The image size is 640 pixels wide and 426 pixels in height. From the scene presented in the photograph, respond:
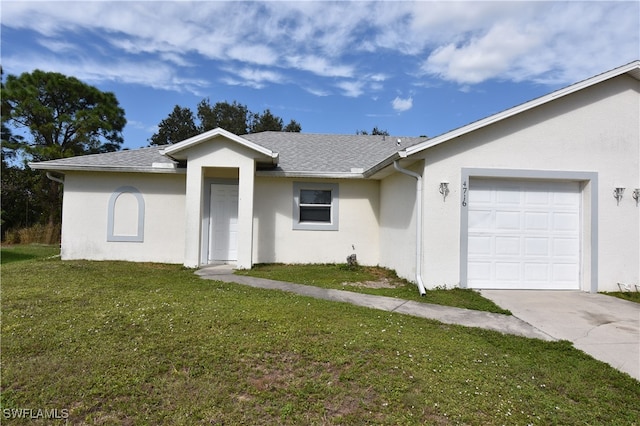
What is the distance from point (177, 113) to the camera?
3947 cm

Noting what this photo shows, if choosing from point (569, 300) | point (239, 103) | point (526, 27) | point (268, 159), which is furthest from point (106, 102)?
point (569, 300)

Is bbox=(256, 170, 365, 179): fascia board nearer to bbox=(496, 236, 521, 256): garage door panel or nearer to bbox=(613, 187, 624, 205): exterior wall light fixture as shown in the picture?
bbox=(496, 236, 521, 256): garage door panel

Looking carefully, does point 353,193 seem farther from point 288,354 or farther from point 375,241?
point 288,354

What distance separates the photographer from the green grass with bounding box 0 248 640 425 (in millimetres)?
2811

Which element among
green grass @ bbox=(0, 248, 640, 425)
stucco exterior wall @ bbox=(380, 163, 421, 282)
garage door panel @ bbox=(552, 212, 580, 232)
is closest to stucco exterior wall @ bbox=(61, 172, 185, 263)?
green grass @ bbox=(0, 248, 640, 425)

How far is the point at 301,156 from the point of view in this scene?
39.9ft

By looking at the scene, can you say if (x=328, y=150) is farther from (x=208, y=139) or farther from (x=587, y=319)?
(x=587, y=319)

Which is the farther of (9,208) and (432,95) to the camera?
(9,208)

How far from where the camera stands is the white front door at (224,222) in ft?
35.6

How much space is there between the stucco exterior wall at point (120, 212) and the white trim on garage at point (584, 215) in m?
8.18

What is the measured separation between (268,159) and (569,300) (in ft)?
25.6

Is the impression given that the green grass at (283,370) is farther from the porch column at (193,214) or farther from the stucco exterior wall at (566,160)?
the porch column at (193,214)

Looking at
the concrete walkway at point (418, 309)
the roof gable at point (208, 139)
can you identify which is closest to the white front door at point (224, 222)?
the roof gable at point (208, 139)

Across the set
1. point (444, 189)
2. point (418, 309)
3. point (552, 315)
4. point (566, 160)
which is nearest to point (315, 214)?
point (444, 189)
